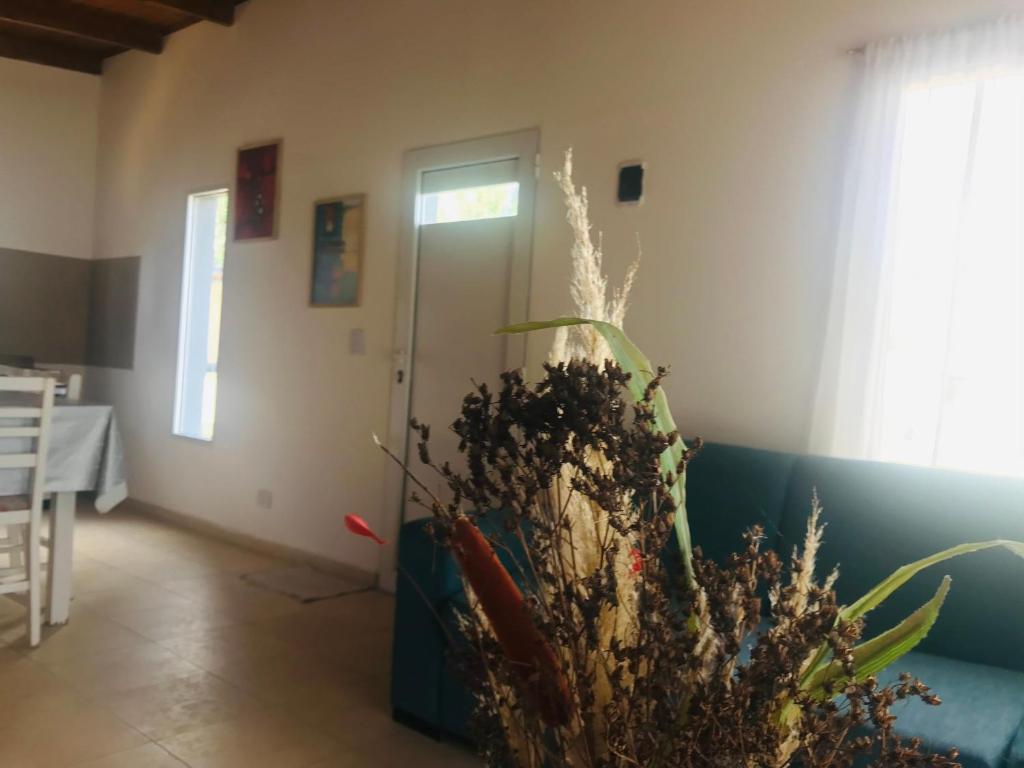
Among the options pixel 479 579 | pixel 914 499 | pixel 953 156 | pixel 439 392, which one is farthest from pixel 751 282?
pixel 479 579

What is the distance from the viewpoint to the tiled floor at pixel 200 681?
8.08ft

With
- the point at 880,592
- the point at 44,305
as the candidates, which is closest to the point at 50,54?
the point at 44,305

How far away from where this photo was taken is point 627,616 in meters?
0.64

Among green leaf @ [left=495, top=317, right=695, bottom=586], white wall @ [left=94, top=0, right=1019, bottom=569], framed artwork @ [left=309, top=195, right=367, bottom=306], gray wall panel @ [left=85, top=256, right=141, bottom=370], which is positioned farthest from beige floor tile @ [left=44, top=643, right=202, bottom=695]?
gray wall panel @ [left=85, top=256, right=141, bottom=370]

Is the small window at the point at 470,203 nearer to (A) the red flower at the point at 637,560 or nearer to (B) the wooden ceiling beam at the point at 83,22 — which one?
(B) the wooden ceiling beam at the point at 83,22

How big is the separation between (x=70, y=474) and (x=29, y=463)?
255mm

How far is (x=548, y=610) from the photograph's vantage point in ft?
2.13

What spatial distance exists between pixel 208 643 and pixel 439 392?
57.0 inches

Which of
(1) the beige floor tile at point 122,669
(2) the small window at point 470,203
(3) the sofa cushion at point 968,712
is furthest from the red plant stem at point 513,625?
(2) the small window at point 470,203

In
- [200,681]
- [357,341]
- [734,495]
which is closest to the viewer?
[734,495]

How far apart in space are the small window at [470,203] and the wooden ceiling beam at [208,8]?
2053 millimetres

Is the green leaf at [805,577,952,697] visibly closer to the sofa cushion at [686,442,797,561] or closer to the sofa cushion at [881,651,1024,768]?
the sofa cushion at [881,651,1024,768]

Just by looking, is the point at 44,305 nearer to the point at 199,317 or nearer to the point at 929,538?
the point at 199,317

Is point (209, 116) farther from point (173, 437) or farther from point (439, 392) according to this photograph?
point (439, 392)
